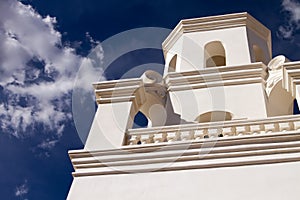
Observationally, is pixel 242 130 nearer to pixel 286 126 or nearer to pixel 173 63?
pixel 286 126

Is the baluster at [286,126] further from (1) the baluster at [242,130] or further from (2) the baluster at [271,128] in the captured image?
(1) the baluster at [242,130]

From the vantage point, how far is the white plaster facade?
23.8 feet

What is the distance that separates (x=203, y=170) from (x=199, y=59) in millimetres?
5374

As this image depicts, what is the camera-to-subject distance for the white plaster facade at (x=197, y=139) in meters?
7.26

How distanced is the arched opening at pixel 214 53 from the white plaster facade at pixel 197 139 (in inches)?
48.1

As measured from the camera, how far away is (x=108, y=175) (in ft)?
25.5

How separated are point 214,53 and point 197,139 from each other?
221 inches

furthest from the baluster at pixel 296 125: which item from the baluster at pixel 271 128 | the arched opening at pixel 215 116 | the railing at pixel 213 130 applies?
the arched opening at pixel 215 116

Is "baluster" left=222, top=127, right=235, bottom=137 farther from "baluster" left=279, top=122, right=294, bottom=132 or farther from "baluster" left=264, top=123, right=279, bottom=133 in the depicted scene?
"baluster" left=279, top=122, right=294, bottom=132

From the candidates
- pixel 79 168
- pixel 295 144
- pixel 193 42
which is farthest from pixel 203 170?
pixel 193 42

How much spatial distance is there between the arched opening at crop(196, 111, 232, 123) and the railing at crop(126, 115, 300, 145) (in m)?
1.85

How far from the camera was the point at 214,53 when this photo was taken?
524 inches

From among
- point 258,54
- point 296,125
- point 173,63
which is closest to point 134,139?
point 296,125

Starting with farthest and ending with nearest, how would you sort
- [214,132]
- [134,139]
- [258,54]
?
1. [258,54]
2. [134,139]
3. [214,132]
